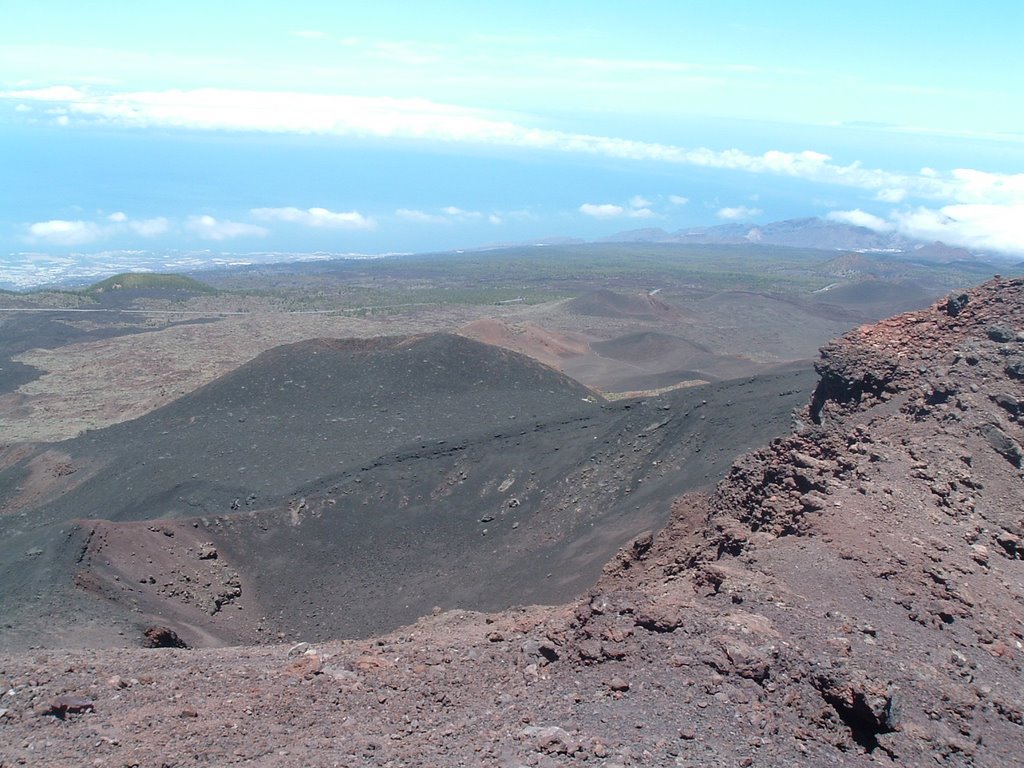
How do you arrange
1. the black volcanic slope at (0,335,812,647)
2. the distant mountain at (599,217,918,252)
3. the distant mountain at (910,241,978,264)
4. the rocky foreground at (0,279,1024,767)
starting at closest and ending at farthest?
the rocky foreground at (0,279,1024,767)
the black volcanic slope at (0,335,812,647)
the distant mountain at (910,241,978,264)
the distant mountain at (599,217,918,252)

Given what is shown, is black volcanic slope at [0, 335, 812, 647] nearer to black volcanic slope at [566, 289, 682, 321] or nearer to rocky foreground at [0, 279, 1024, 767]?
rocky foreground at [0, 279, 1024, 767]

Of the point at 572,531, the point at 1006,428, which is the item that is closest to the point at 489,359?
the point at 572,531

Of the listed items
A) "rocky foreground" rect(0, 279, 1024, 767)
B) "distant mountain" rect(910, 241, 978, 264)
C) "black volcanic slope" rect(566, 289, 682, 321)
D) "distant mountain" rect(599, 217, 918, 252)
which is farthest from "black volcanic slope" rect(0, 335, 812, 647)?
"distant mountain" rect(599, 217, 918, 252)

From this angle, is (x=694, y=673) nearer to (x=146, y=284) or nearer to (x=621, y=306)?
(x=621, y=306)

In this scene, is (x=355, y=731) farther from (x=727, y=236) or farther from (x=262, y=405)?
(x=727, y=236)

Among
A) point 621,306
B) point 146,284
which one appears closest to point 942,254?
point 621,306

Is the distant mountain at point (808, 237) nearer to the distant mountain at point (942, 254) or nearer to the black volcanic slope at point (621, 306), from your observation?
the distant mountain at point (942, 254)

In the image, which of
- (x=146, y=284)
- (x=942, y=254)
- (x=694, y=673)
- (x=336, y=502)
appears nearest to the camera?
(x=694, y=673)
